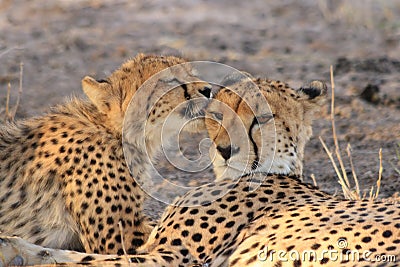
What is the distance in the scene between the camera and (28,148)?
5.22 meters

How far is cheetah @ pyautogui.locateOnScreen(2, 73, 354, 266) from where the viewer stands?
4.38 meters

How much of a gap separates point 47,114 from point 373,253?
210 centimetres

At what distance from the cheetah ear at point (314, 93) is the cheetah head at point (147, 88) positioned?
1.55 feet

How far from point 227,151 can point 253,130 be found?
15 cm

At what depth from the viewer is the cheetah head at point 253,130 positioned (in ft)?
15.9

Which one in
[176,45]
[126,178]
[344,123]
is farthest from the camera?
[176,45]

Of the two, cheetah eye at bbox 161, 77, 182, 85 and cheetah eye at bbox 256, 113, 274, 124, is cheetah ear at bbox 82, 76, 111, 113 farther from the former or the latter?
cheetah eye at bbox 256, 113, 274, 124

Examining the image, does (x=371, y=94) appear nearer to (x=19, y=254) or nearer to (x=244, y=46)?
(x=244, y=46)

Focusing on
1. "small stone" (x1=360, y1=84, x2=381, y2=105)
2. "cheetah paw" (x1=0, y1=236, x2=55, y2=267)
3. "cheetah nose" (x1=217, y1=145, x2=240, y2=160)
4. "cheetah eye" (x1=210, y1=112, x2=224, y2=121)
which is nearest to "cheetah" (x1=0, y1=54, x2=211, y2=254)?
"cheetah eye" (x1=210, y1=112, x2=224, y2=121)

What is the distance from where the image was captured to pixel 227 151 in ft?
15.8

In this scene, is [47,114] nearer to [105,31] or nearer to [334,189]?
[334,189]

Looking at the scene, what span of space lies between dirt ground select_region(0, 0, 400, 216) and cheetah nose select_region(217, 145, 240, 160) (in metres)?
1.40

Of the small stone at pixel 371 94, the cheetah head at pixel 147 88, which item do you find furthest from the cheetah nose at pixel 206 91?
the small stone at pixel 371 94

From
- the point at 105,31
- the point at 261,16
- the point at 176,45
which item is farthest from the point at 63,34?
the point at 261,16
